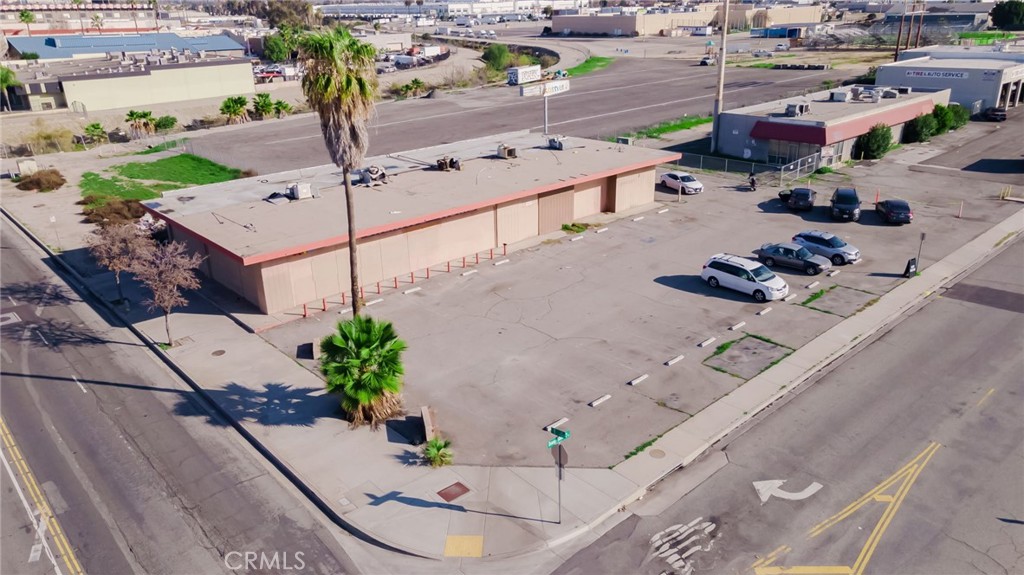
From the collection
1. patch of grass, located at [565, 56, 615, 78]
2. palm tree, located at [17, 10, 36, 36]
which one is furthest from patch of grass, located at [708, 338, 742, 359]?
palm tree, located at [17, 10, 36, 36]

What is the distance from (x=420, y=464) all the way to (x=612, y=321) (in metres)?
12.5

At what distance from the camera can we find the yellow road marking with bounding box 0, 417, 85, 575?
1847 centimetres

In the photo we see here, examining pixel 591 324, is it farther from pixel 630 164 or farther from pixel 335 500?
pixel 630 164

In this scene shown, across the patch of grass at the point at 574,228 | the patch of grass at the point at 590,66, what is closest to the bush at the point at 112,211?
the patch of grass at the point at 574,228

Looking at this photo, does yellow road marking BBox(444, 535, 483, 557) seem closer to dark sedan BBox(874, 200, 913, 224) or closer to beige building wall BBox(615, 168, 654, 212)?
beige building wall BBox(615, 168, 654, 212)

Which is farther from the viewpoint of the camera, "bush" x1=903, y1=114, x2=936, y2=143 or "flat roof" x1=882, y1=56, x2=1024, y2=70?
"flat roof" x1=882, y1=56, x2=1024, y2=70

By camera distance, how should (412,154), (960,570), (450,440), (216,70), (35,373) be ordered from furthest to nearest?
(216,70), (412,154), (35,373), (450,440), (960,570)

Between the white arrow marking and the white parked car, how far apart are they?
32.2m

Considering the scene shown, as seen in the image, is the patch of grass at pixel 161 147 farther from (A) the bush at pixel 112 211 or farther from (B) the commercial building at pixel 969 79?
(B) the commercial building at pixel 969 79

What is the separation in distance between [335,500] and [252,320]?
14.2m

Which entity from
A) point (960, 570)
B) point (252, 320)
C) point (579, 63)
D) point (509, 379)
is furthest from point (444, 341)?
point (579, 63)

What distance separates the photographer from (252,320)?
105ft

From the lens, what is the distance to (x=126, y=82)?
89.7 meters

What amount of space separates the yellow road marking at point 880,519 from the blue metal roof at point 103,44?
134 meters
